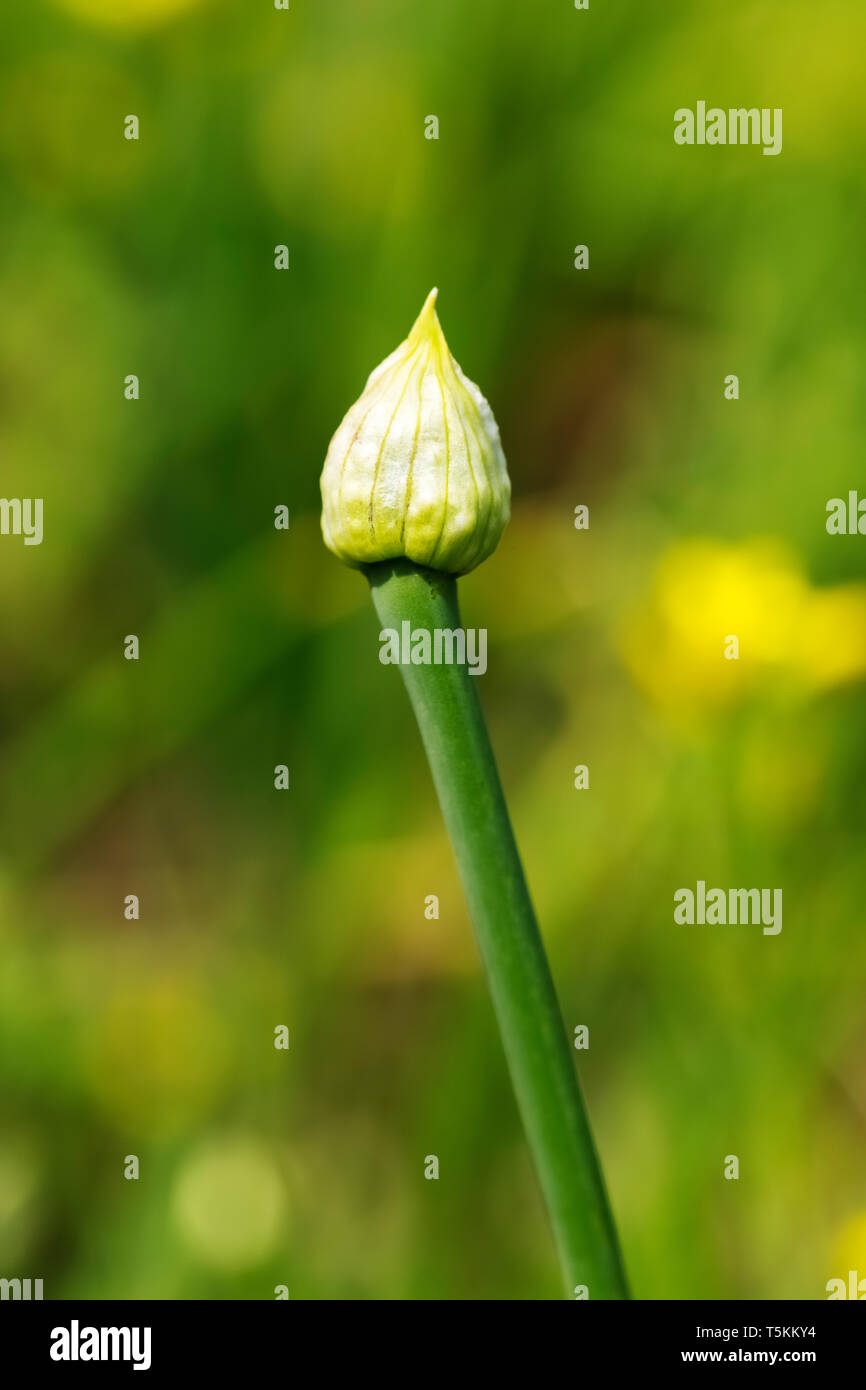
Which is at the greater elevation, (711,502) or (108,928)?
(711,502)

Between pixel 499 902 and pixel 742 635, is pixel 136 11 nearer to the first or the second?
pixel 742 635

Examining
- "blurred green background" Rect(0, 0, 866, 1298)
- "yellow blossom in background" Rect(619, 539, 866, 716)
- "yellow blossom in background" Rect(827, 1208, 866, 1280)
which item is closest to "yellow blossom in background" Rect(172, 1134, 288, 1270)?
"blurred green background" Rect(0, 0, 866, 1298)

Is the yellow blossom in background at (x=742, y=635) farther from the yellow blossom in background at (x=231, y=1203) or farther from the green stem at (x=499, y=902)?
the green stem at (x=499, y=902)

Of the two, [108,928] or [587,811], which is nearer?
[587,811]

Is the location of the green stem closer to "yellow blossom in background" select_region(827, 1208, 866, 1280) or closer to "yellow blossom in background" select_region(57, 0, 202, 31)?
"yellow blossom in background" select_region(827, 1208, 866, 1280)

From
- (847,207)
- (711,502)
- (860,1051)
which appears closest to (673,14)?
(847,207)

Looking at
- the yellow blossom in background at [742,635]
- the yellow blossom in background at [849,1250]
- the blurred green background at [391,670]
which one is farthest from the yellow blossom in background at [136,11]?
the yellow blossom in background at [849,1250]

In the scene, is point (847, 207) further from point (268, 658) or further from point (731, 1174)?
point (731, 1174)
